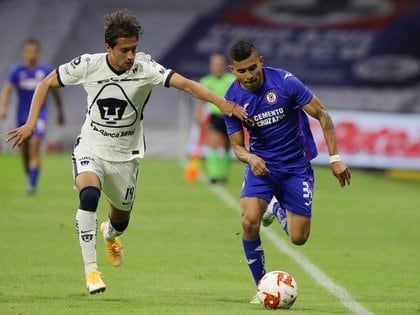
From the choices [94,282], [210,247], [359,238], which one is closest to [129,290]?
[94,282]

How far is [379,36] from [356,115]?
29.9 ft

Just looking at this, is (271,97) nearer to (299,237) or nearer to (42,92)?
(299,237)

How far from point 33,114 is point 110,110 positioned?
0.64 meters

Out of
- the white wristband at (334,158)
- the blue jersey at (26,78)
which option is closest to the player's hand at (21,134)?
the white wristband at (334,158)

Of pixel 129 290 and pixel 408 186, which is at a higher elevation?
pixel 129 290

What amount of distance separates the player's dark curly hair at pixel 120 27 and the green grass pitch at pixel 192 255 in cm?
209

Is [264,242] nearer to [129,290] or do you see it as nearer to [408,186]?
[129,290]

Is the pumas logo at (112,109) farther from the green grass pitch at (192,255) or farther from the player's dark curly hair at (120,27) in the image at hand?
the green grass pitch at (192,255)

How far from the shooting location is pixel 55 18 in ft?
118

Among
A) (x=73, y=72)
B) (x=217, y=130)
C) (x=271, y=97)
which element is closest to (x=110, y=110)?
(x=73, y=72)

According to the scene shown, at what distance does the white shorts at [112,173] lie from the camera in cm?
960

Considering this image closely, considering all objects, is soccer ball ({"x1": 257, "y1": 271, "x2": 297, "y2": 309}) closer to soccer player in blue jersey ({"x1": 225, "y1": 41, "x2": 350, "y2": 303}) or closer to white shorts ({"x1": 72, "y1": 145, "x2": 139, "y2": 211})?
soccer player in blue jersey ({"x1": 225, "y1": 41, "x2": 350, "y2": 303})

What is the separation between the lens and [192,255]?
12.6 metres

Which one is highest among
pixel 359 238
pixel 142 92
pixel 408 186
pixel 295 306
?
pixel 142 92
